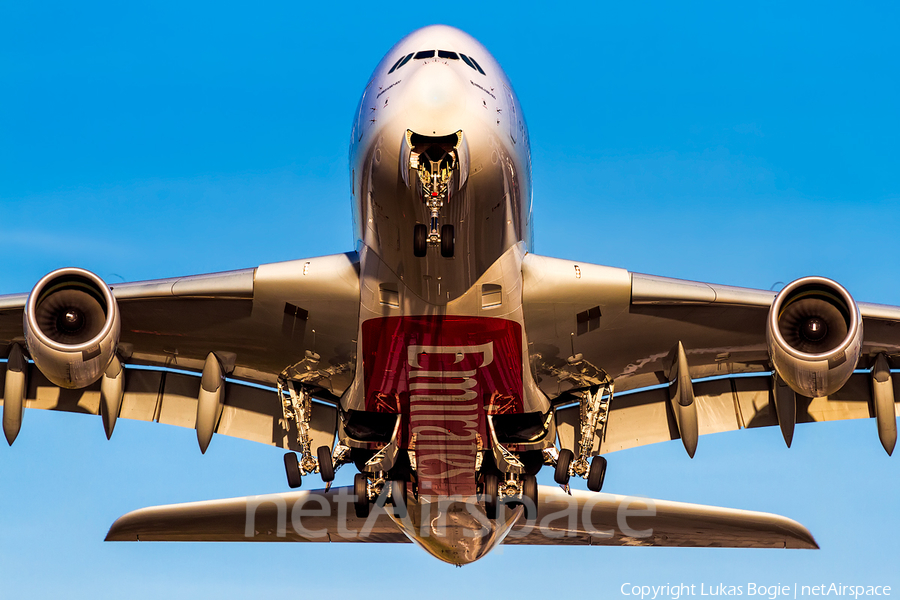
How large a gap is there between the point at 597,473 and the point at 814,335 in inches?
151

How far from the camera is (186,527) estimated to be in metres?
16.4

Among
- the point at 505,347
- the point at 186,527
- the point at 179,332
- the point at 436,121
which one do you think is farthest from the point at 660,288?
the point at 186,527

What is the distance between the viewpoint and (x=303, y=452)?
555 inches

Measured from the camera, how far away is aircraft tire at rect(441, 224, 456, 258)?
1150cm

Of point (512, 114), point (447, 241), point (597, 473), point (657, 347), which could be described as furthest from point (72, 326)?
point (657, 347)

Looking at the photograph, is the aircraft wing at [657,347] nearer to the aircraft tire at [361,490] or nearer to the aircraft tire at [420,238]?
the aircraft tire at [420,238]

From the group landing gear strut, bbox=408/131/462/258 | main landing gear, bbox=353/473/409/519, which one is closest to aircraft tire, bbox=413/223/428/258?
landing gear strut, bbox=408/131/462/258

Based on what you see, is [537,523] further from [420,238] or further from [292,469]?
[420,238]

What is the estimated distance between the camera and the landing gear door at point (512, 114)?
39.3ft

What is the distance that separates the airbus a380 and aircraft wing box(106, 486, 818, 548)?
4cm

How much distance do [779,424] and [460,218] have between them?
23.7ft

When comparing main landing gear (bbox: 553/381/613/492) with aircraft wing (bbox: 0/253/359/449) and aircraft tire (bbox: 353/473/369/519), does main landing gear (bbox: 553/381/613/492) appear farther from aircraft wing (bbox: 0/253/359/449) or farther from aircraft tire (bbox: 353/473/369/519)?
aircraft wing (bbox: 0/253/359/449)

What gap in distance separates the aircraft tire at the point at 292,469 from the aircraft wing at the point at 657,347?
3.73m

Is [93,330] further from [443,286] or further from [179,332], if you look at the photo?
[443,286]
